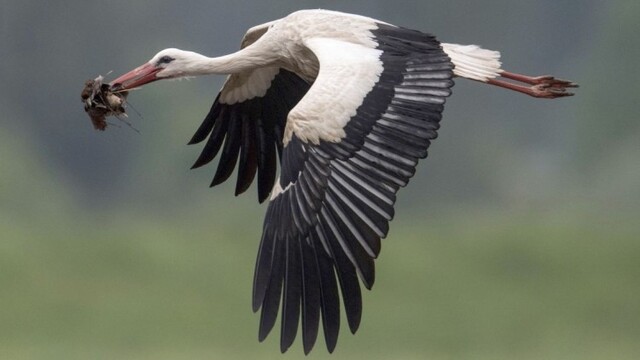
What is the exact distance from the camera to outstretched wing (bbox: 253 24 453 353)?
24.8ft

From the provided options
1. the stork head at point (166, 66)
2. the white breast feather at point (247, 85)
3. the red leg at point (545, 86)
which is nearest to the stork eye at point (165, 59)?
the stork head at point (166, 66)

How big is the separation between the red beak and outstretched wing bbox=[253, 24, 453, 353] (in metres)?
1.48

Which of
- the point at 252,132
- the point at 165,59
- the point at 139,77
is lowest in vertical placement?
the point at 252,132

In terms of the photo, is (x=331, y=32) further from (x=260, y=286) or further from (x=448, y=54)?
(x=260, y=286)

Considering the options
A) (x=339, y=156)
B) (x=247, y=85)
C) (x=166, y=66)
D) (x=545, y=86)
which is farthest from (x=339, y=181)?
(x=545, y=86)

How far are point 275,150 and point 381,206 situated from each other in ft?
7.96

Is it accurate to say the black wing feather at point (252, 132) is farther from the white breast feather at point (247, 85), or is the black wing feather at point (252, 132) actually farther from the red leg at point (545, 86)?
the red leg at point (545, 86)

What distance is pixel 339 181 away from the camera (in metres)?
7.74

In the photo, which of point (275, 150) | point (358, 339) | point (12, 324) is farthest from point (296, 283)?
point (12, 324)

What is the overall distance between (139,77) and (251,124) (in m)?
0.85

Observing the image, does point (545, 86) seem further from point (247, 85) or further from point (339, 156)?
point (339, 156)

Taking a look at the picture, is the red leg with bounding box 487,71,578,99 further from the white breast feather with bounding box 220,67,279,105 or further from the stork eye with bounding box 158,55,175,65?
the stork eye with bounding box 158,55,175,65

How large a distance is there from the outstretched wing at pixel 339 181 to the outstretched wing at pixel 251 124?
5.24 ft

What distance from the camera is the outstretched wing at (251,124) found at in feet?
32.4
